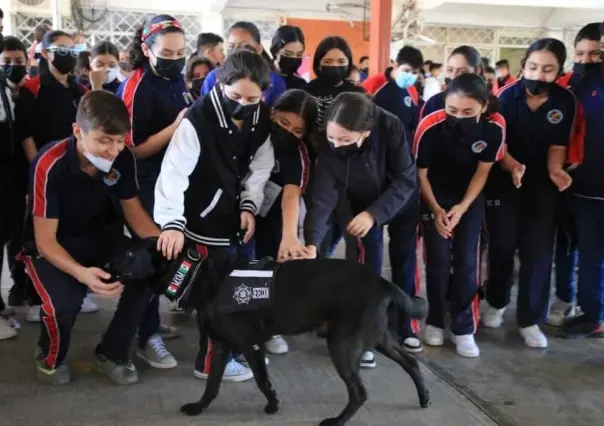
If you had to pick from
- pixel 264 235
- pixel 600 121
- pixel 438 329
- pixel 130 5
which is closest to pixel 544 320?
pixel 438 329

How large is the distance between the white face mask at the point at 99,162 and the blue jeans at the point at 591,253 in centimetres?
224

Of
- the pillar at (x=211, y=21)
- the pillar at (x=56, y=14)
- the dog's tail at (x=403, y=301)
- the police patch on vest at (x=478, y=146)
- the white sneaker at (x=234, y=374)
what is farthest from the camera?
the pillar at (x=211, y=21)

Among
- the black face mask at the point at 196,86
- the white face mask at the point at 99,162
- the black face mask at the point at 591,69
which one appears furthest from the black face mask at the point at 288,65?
the black face mask at the point at 591,69

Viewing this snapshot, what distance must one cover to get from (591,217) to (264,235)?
162 centimetres

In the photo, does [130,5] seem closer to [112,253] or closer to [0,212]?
[0,212]

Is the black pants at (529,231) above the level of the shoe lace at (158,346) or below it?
above

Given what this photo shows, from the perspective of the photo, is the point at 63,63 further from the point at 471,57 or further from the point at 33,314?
the point at 471,57

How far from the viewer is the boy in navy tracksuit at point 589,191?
10.0 feet

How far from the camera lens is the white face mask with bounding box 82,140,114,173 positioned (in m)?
2.43

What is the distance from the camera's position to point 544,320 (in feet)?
10.6

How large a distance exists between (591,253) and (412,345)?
1025 mm

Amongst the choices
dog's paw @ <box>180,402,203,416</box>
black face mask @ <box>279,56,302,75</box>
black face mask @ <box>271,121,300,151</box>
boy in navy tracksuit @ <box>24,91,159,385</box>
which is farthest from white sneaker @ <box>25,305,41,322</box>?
black face mask @ <box>279,56,302,75</box>

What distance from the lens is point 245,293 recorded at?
7.31ft

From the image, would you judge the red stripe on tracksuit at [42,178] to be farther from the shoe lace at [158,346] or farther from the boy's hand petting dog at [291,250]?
the boy's hand petting dog at [291,250]
